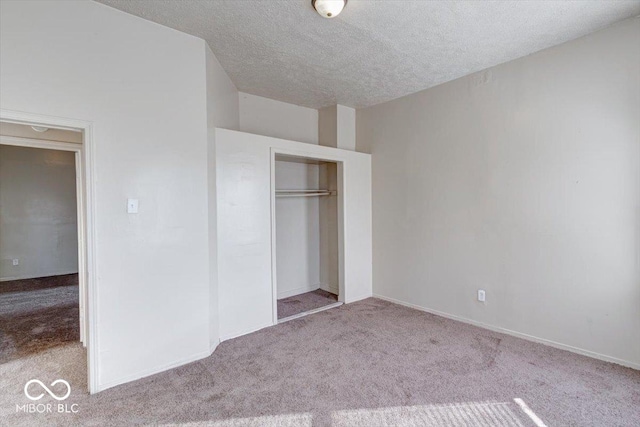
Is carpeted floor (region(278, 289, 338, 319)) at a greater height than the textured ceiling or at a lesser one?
lesser

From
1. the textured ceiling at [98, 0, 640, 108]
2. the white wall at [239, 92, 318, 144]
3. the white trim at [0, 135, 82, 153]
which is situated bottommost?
the white trim at [0, 135, 82, 153]

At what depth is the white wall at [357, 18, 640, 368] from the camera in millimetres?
2400

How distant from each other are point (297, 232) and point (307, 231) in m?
0.19

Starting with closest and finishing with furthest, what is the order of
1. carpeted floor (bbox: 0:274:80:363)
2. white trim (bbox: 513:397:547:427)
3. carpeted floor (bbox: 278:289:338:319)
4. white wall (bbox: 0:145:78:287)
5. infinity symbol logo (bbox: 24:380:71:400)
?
white trim (bbox: 513:397:547:427) < infinity symbol logo (bbox: 24:380:71:400) < carpeted floor (bbox: 0:274:80:363) < carpeted floor (bbox: 278:289:338:319) < white wall (bbox: 0:145:78:287)

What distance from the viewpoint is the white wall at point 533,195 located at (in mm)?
2400

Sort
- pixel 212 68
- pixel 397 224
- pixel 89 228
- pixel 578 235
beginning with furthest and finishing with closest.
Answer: pixel 397 224, pixel 212 68, pixel 578 235, pixel 89 228

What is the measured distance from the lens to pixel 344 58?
292cm

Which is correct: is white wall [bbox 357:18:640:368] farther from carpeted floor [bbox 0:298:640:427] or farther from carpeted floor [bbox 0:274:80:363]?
carpeted floor [bbox 0:274:80:363]

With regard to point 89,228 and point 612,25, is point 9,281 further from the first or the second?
point 612,25

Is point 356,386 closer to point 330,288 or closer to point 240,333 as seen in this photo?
point 240,333

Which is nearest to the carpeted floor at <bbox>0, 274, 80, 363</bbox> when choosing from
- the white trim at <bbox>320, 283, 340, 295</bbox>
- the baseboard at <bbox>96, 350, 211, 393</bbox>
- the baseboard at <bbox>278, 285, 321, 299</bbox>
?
the baseboard at <bbox>96, 350, 211, 393</bbox>

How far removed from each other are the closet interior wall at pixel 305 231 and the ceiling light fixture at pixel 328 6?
2223 mm

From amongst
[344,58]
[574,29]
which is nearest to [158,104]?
[344,58]

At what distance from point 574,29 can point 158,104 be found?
3.43 meters
